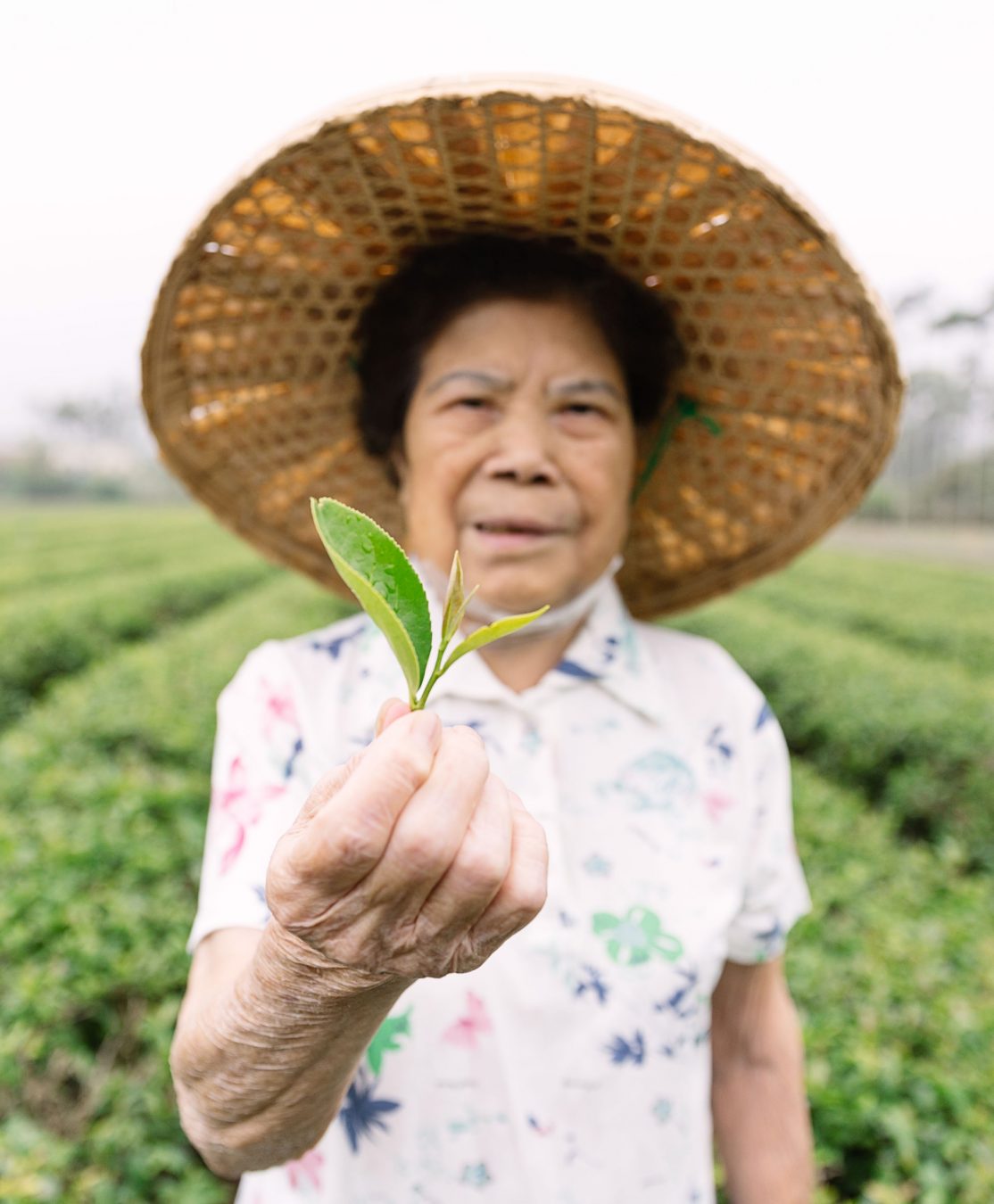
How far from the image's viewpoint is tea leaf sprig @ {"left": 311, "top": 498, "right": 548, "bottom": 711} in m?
0.54

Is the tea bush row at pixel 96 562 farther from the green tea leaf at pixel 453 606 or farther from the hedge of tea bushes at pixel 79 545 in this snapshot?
the green tea leaf at pixel 453 606

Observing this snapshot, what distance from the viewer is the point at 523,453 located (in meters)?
1.07

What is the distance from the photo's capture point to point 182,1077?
829 millimetres

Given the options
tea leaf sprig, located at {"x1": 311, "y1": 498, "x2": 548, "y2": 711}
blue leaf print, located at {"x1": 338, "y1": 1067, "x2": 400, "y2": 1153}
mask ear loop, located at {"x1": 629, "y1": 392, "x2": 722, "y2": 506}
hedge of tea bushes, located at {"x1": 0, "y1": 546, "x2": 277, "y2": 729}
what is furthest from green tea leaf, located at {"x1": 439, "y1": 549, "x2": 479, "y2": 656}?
hedge of tea bushes, located at {"x1": 0, "y1": 546, "x2": 277, "y2": 729}

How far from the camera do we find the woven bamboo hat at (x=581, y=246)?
103 centimetres

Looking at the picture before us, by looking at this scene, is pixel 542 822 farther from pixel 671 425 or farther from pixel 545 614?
pixel 671 425

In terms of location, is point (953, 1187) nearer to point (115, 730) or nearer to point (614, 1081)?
point (614, 1081)

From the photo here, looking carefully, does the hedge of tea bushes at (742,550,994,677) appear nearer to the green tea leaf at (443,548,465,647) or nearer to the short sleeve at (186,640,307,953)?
the short sleeve at (186,640,307,953)

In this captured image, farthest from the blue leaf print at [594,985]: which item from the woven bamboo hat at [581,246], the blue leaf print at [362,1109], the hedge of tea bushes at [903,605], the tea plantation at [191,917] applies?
the hedge of tea bushes at [903,605]

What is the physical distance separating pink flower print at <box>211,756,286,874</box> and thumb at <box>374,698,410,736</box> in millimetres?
428

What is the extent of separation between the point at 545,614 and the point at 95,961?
1507 mm

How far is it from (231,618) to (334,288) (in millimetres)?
6085

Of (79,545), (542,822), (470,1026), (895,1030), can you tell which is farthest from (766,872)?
(79,545)

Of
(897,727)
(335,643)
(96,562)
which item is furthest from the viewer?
(96,562)
